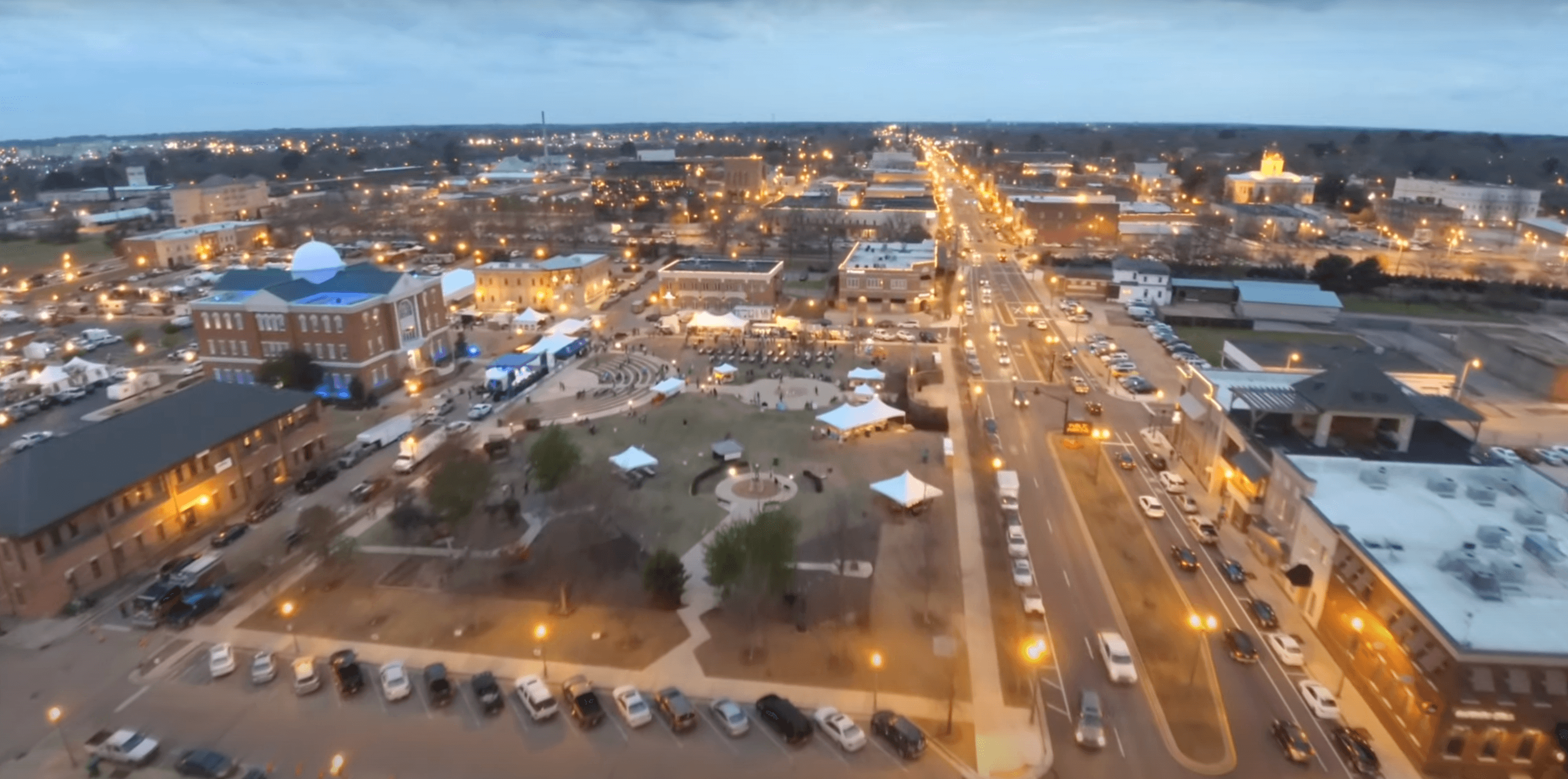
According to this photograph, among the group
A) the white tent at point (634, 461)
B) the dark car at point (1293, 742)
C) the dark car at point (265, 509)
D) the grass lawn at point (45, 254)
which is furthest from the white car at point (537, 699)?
the grass lawn at point (45, 254)

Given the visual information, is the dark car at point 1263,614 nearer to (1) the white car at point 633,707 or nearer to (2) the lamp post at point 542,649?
(1) the white car at point 633,707

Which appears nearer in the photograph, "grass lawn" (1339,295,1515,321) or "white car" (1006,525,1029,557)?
"white car" (1006,525,1029,557)

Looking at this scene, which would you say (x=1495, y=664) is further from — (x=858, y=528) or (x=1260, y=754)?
(x=858, y=528)

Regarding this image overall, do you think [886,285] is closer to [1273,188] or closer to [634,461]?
[634,461]

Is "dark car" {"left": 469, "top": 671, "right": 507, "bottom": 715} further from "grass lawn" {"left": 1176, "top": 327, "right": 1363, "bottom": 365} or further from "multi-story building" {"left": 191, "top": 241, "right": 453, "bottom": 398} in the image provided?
"grass lawn" {"left": 1176, "top": 327, "right": 1363, "bottom": 365}

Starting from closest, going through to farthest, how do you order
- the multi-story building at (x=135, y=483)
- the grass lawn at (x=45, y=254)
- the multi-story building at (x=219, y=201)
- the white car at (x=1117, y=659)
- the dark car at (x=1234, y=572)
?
1. the white car at (x=1117, y=659)
2. the multi-story building at (x=135, y=483)
3. the dark car at (x=1234, y=572)
4. the grass lawn at (x=45, y=254)
5. the multi-story building at (x=219, y=201)

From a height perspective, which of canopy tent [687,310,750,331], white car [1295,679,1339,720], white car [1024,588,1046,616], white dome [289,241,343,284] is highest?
white dome [289,241,343,284]

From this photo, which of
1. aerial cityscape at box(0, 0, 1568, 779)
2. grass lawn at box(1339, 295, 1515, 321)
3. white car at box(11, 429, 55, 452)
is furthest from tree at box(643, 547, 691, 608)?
grass lawn at box(1339, 295, 1515, 321)

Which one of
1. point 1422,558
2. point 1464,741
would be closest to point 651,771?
point 1464,741
